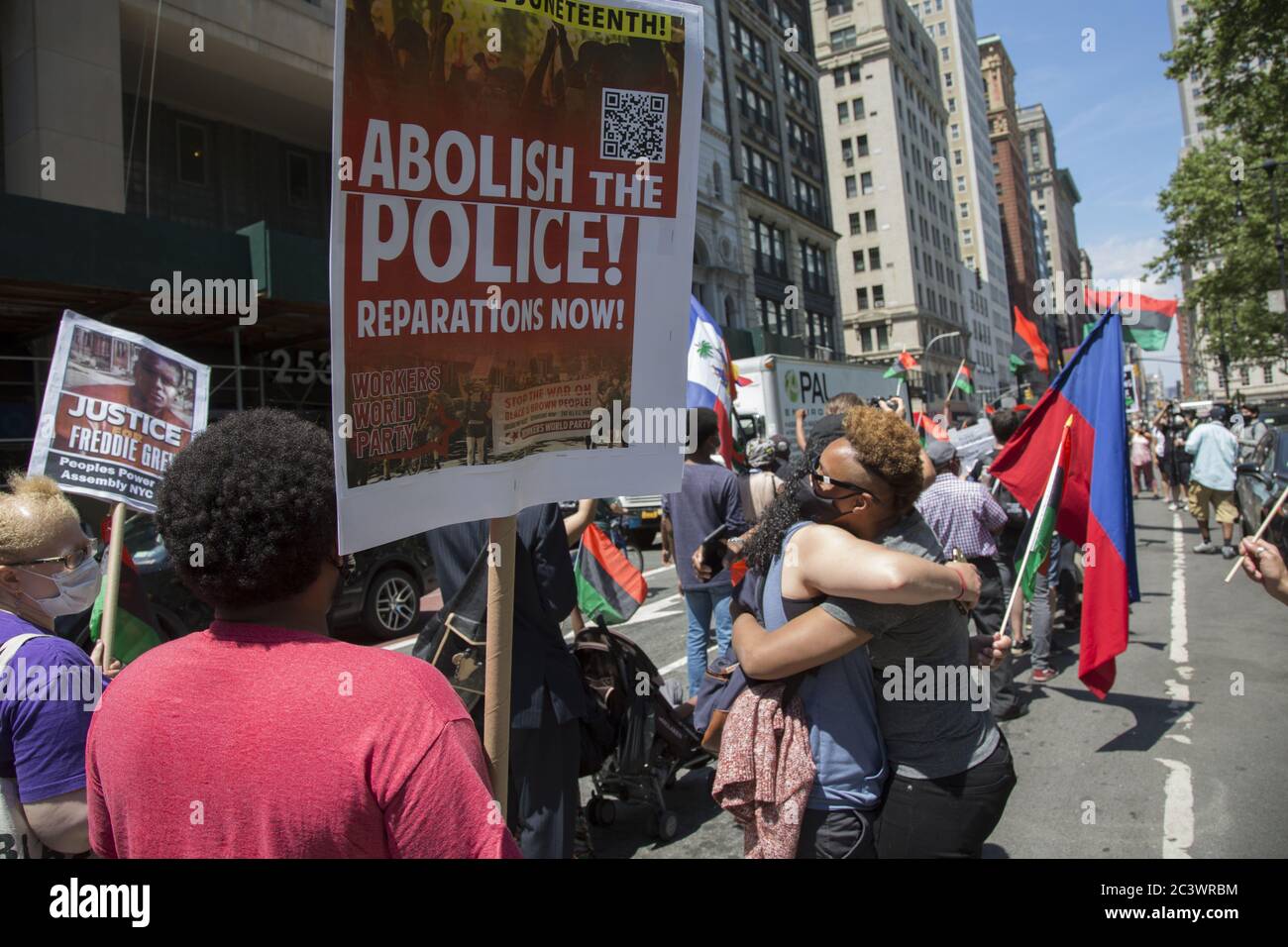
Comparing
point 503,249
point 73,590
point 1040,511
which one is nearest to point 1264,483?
point 1040,511

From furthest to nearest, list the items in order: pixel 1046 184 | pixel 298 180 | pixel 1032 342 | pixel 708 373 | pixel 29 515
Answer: pixel 1046 184 < pixel 298 180 < pixel 1032 342 < pixel 708 373 < pixel 29 515

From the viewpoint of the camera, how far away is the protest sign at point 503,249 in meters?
1.67

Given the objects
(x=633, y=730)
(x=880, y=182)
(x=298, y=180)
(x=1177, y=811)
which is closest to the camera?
(x=633, y=730)

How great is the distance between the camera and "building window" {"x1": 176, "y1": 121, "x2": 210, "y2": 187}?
17.5m

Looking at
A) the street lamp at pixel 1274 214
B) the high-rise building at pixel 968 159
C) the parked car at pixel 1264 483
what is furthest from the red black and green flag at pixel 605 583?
the high-rise building at pixel 968 159

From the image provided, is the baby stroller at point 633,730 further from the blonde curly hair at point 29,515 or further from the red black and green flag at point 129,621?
the blonde curly hair at point 29,515

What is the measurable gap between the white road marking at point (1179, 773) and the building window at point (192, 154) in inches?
728

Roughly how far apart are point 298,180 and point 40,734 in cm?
2058

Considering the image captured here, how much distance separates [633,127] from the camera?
81.5 inches

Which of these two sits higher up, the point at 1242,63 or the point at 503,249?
the point at 1242,63

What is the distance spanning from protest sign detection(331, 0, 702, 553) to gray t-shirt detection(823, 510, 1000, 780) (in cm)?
72

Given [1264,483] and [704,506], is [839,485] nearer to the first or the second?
[704,506]

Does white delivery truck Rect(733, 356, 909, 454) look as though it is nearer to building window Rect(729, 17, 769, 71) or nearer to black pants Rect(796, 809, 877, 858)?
black pants Rect(796, 809, 877, 858)
